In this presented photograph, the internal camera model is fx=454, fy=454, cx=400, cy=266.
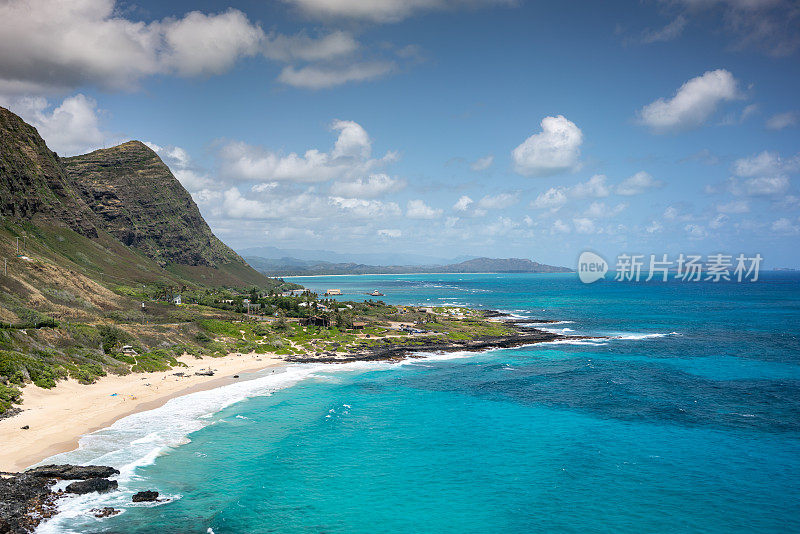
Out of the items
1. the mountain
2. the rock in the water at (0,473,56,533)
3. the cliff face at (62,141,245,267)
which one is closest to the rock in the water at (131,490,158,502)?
the rock in the water at (0,473,56,533)

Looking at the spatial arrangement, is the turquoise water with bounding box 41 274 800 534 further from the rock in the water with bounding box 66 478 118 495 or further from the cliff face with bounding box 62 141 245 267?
the cliff face with bounding box 62 141 245 267

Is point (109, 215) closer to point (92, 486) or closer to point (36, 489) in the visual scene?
point (36, 489)

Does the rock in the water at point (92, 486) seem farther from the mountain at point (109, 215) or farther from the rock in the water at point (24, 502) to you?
the mountain at point (109, 215)

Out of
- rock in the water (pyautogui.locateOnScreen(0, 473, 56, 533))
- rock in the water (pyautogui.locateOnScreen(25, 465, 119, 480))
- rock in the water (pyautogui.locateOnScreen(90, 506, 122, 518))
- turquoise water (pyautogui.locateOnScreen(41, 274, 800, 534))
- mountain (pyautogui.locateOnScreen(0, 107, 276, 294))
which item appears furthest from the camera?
mountain (pyautogui.locateOnScreen(0, 107, 276, 294))

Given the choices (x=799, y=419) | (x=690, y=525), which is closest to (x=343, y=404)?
(x=690, y=525)

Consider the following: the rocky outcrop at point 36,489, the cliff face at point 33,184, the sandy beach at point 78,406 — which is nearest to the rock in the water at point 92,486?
the rocky outcrop at point 36,489

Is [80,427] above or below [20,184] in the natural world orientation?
below

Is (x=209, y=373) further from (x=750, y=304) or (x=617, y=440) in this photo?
(x=750, y=304)
